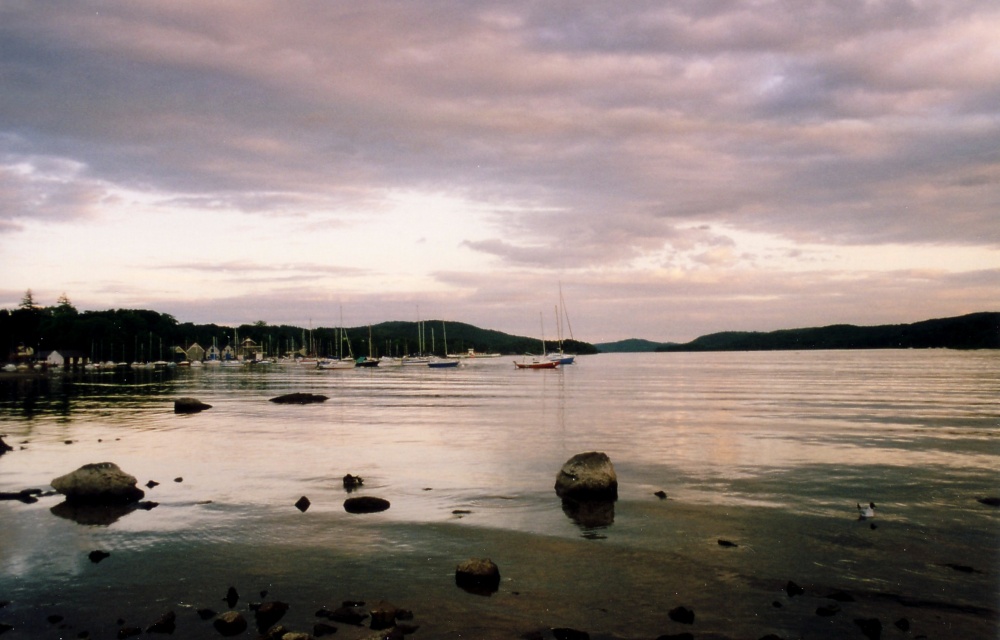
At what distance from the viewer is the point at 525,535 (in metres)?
22.2

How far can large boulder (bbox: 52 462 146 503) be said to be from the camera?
2605cm

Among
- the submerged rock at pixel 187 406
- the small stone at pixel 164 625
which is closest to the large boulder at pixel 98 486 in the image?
the small stone at pixel 164 625

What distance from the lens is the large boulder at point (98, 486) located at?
85.5ft

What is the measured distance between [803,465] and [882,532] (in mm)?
13665

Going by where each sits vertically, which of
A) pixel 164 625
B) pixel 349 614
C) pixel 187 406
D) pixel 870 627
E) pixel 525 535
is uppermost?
pixel 187 406

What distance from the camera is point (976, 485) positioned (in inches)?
1197

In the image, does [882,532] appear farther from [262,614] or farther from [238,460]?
[238,460]

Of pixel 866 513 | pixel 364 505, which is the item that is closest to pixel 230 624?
pixel 364 505

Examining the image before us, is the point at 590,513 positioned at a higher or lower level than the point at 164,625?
lower

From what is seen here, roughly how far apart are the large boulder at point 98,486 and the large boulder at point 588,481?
17.1 m

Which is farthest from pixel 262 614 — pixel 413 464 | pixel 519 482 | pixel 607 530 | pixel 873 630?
pixel 413 464

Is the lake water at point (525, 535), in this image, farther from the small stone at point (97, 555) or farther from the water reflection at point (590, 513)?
the small stone at point (97, 555)

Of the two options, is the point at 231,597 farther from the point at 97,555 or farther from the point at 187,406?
the point at 187,406

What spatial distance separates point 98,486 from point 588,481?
746 inches
